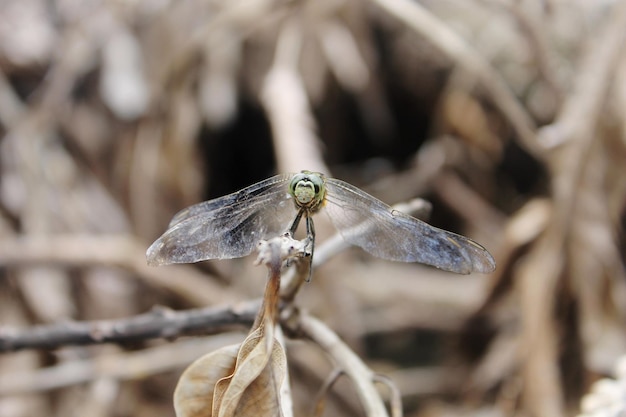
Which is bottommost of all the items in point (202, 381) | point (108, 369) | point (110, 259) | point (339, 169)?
point (202, 381)

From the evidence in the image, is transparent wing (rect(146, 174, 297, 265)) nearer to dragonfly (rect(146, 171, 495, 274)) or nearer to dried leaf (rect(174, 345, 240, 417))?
dragonfly (rect(146, 171, 495, 274))

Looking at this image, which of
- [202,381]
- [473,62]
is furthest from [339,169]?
[202,381]

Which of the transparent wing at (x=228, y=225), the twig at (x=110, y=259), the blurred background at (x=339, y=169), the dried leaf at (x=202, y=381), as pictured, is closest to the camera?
the dried leaf at (x=202, y=381)

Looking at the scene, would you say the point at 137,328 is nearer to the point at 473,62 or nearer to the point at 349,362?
the point at 349,362

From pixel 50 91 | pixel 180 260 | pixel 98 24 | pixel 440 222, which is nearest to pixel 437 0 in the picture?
pixel 440 222

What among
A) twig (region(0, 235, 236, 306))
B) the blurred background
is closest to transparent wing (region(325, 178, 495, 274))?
the blurred background

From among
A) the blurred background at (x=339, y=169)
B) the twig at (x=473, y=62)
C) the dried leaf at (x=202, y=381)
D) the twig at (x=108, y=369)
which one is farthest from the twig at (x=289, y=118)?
the dried leaf at (x=202, y=381)

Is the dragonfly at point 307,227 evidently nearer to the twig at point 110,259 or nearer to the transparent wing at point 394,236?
the transparent wing at point 394,236
